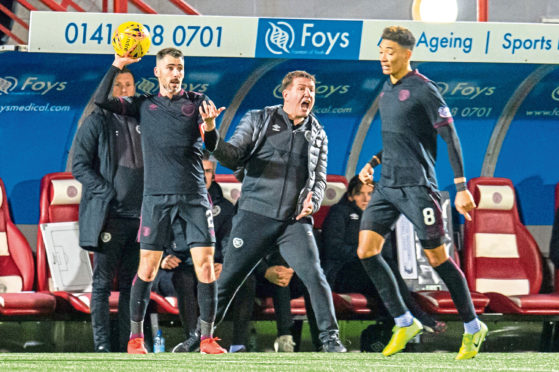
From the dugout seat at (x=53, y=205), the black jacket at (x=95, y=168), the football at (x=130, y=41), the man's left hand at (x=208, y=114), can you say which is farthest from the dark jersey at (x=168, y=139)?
the dugout seat at (x=53, y=205)

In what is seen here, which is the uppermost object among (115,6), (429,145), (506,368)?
(115,6)

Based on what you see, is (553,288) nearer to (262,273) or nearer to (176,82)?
(262,273)

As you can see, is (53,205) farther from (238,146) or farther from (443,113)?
(443,113)

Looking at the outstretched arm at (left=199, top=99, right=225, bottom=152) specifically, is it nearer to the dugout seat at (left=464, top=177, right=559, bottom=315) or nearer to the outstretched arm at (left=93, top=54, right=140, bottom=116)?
the outstretched arm at (left=93, top=54, right=140, bottom=116)

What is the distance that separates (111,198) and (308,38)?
76.5 inches

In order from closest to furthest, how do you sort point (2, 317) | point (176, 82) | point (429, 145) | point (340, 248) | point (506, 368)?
point (506, 368)
point (429, 145)
point (176, 82)
point (2, 317)
point (340, 248)

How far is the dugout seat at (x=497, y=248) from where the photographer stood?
9.77 meters

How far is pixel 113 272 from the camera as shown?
7594mm

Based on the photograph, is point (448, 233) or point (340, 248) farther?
point (448, 233)

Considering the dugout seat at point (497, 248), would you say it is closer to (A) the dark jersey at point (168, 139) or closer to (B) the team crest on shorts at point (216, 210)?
(B) the team crest on shorts at point (216, 210)

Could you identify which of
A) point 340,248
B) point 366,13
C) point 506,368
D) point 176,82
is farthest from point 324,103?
point 506,368

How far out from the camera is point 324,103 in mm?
9703

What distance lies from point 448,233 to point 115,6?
10.9ft

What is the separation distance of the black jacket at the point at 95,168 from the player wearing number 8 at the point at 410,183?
1.94 meters
